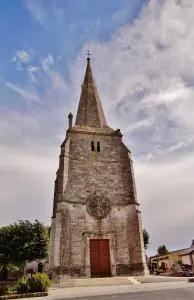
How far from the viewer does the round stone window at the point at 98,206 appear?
21922 mm

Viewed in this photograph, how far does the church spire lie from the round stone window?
9.93 m

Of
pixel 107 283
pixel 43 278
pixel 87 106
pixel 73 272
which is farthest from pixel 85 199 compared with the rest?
pixel 87 106

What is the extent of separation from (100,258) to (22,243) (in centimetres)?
834

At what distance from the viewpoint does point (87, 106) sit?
1246 inches

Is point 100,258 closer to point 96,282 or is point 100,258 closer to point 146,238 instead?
point 96,282

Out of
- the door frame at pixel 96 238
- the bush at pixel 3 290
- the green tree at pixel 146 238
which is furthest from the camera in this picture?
the green tree at pixel 146 238

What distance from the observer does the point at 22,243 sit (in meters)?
14.8

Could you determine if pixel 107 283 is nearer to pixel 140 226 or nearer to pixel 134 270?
pixel 134 270

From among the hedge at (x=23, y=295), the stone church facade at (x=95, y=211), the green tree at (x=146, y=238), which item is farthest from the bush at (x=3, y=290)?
the green tree at (x=146, y=238)

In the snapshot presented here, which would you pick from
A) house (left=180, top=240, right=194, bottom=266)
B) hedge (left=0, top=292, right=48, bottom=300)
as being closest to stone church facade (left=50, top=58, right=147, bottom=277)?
hedge (left=0, top=292, right=48, bottom=300)

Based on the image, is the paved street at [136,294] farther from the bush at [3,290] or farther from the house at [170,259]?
the house at [170,259]

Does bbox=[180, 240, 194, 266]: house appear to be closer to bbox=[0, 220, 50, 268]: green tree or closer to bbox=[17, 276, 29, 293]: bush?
bbox=[0, 220, 50, 268]: green tree

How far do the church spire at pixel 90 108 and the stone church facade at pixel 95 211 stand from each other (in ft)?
8.32

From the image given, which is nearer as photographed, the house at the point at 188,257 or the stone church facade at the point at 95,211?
the stone church facade at the point at 95,211
